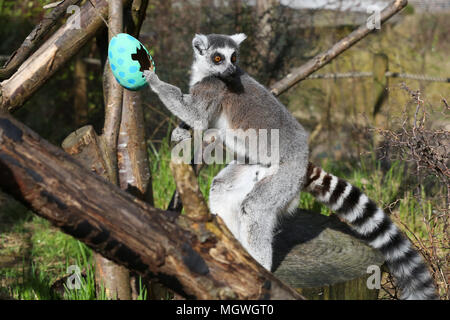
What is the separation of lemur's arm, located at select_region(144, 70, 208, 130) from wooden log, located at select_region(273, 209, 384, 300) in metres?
1.02

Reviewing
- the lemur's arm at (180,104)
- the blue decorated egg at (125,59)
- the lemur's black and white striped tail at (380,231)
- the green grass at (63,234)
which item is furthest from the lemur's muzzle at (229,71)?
the green grass at (63,234)

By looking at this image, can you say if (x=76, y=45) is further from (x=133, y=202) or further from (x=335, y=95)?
(x=335, y=95)

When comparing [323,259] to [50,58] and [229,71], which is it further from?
[50,58]

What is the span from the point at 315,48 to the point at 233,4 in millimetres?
1241

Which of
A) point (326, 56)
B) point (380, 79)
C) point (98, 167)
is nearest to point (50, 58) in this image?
point (98, 167)

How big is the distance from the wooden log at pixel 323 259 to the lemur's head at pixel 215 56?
1225 mm

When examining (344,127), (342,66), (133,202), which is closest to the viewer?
(133,202)

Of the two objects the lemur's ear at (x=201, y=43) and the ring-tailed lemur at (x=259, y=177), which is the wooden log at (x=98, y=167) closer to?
the ring-tailed lemur at (x=259, y=177)

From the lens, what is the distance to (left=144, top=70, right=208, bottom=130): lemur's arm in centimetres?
277

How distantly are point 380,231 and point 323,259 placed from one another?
0.39 m

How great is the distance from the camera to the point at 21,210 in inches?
208

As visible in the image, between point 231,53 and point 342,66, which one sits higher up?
point 342,66
